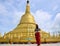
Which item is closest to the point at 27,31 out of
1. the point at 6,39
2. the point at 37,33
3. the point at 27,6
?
the point at 6,39

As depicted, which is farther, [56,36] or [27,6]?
[27,6]

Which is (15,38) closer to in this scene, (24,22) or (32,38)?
(32,38)

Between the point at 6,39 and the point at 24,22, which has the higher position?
the point at 24,22

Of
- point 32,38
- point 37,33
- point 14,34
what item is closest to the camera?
point 37,33

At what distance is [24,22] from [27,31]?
12.6 feet

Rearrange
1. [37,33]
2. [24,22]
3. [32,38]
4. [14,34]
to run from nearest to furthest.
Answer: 1. [37,33]
2. [32,38]
3. [14,34]
4. [24,22]

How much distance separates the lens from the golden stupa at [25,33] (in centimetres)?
2948

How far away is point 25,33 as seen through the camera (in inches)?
1243

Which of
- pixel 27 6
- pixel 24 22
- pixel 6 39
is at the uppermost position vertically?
pixel 27 6

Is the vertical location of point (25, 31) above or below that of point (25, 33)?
above

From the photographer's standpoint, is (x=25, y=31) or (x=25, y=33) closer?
(x=25, y=33)

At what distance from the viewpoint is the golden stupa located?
2948cm

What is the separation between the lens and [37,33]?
19.5ft

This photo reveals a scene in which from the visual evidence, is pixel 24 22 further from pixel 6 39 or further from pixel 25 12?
pixel 6 39
